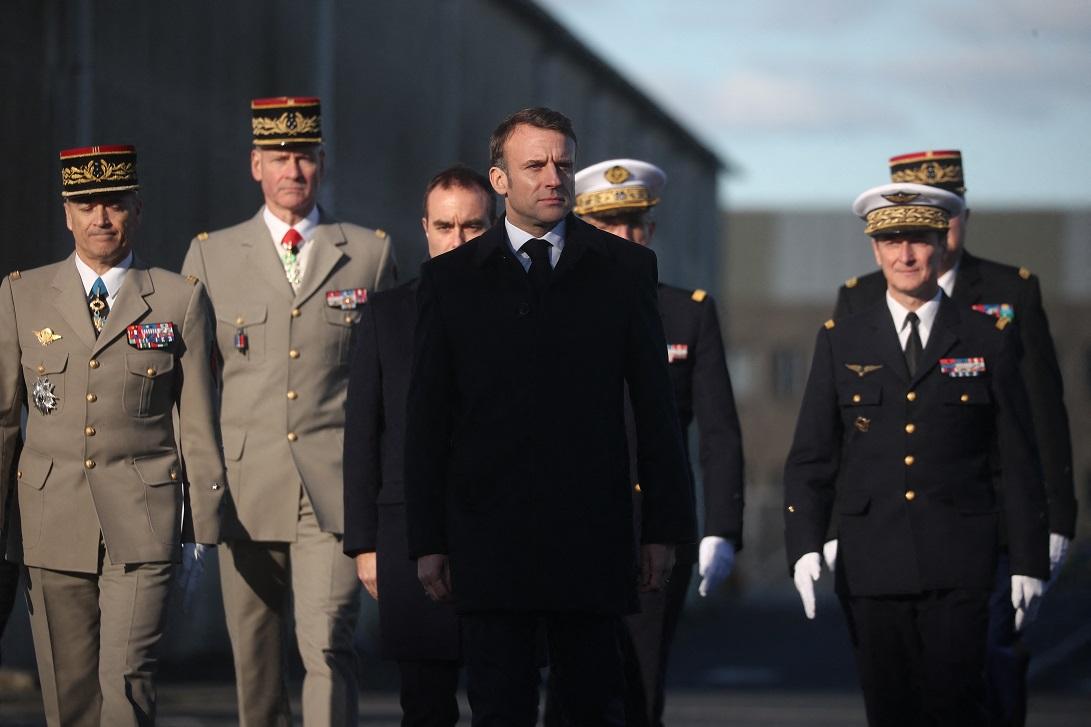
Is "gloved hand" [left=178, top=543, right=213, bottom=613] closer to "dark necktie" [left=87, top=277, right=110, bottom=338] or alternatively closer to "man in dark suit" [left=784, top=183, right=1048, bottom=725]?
"dark necktie" [left=87, top=277, right=110, bottom=338]

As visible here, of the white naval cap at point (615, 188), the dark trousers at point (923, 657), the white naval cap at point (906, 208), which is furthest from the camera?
the white naval cap at point (615, 188)

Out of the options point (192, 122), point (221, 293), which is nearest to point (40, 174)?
point (192, 122)

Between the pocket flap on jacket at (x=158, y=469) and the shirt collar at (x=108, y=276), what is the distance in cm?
58

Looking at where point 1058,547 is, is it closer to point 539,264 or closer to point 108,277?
point 539,264

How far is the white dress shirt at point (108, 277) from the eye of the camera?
26.2ft

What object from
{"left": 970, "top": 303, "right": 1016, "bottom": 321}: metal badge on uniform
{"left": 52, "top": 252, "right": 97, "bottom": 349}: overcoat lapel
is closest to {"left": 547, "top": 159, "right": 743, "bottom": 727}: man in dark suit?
{"left": 970, "top": 303, "right": 1016, "bottom": 321}: metal badge on uniform

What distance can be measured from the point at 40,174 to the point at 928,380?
10.4 m

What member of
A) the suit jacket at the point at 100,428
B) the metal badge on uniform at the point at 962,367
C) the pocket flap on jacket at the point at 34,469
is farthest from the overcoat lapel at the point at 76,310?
the metal badge on uniform at the point at 962,367

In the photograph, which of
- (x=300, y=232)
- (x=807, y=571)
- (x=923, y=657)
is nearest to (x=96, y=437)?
(x=300, y=232)

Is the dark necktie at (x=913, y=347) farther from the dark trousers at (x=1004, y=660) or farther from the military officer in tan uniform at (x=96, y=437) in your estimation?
the military officer in tan uniform at (x=96, y=437)

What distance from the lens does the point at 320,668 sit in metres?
8.38

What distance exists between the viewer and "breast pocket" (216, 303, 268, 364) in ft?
28.6

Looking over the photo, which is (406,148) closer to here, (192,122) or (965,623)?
(192,122)

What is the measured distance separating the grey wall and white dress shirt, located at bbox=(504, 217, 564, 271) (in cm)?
1112
